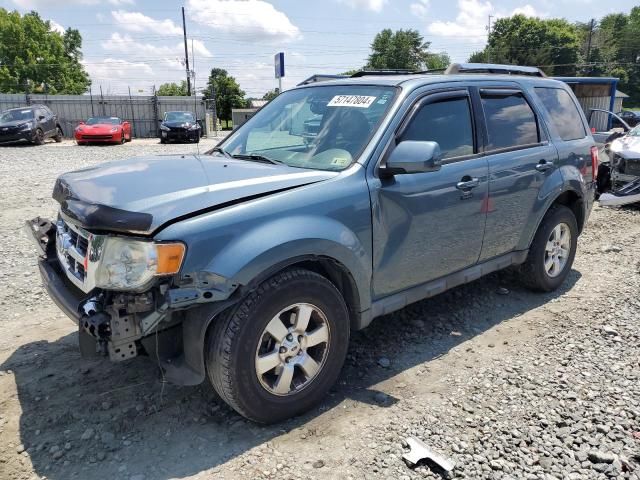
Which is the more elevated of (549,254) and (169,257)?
(169,257)

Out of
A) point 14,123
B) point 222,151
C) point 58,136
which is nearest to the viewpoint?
point 222,151

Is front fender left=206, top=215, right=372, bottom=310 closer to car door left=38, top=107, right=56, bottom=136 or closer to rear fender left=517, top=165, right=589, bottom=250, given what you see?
rear fender left=517, top=165, right=589, bottom=250

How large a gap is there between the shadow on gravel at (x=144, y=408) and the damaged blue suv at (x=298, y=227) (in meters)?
0.29

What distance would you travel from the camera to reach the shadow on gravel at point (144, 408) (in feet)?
8.88

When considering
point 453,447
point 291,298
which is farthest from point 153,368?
point 453,447

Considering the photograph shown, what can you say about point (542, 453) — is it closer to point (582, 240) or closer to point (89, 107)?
point (582, 240)

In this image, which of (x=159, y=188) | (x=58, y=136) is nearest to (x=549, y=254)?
(x=159, y=188)

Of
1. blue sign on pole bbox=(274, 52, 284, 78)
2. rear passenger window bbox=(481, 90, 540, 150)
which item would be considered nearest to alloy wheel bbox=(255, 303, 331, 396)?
rear passenger window bbox=(481, 90, 540, 150)

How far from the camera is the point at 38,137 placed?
20.4 metres

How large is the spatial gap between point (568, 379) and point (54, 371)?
342 centimetres

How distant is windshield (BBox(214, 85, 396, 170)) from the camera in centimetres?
342

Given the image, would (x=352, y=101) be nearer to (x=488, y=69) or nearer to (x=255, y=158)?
(x=255, y=158)

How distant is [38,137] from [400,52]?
3004 inches

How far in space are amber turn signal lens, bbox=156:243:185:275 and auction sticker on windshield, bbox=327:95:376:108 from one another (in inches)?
67.0
